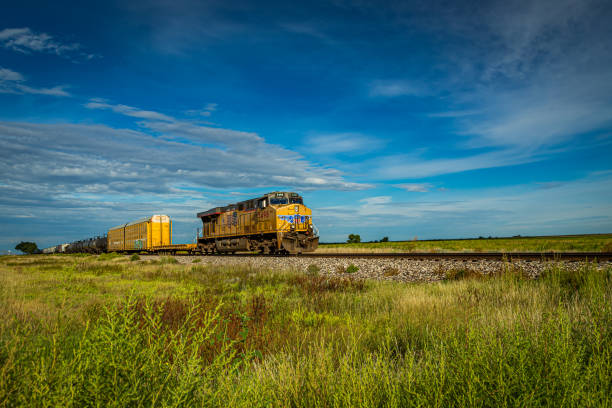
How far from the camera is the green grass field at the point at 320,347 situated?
7.12 ft

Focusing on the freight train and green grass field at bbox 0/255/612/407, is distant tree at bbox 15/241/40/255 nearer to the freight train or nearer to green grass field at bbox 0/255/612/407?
the freight train

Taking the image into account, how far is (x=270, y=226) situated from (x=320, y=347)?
19.9m

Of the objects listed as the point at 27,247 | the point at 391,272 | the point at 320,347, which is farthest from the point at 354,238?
the point at 27,247

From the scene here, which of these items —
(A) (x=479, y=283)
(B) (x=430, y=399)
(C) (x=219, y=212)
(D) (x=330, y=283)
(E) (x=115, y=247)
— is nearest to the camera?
(B) (x=430, y=399)

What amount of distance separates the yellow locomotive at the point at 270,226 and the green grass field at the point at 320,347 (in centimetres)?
1123

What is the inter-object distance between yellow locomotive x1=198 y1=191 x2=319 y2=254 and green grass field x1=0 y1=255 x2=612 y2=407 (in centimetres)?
1123

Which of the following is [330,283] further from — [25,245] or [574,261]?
[25,245]

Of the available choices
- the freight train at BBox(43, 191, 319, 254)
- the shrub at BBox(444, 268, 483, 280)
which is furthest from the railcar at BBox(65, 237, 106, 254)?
the shrub at BBox(444, 268, 483, 280)

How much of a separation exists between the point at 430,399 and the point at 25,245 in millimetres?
112540

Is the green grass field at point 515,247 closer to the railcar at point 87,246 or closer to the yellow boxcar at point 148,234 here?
the yellow boxcar at point 148,234

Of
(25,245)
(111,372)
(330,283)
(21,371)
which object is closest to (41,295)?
(330,283)

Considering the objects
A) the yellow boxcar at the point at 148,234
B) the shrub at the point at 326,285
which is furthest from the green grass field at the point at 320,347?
the yellow boxcar at the point at 148,234

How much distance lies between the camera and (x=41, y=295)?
9266 mm

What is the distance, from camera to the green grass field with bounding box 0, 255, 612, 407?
2.17m
